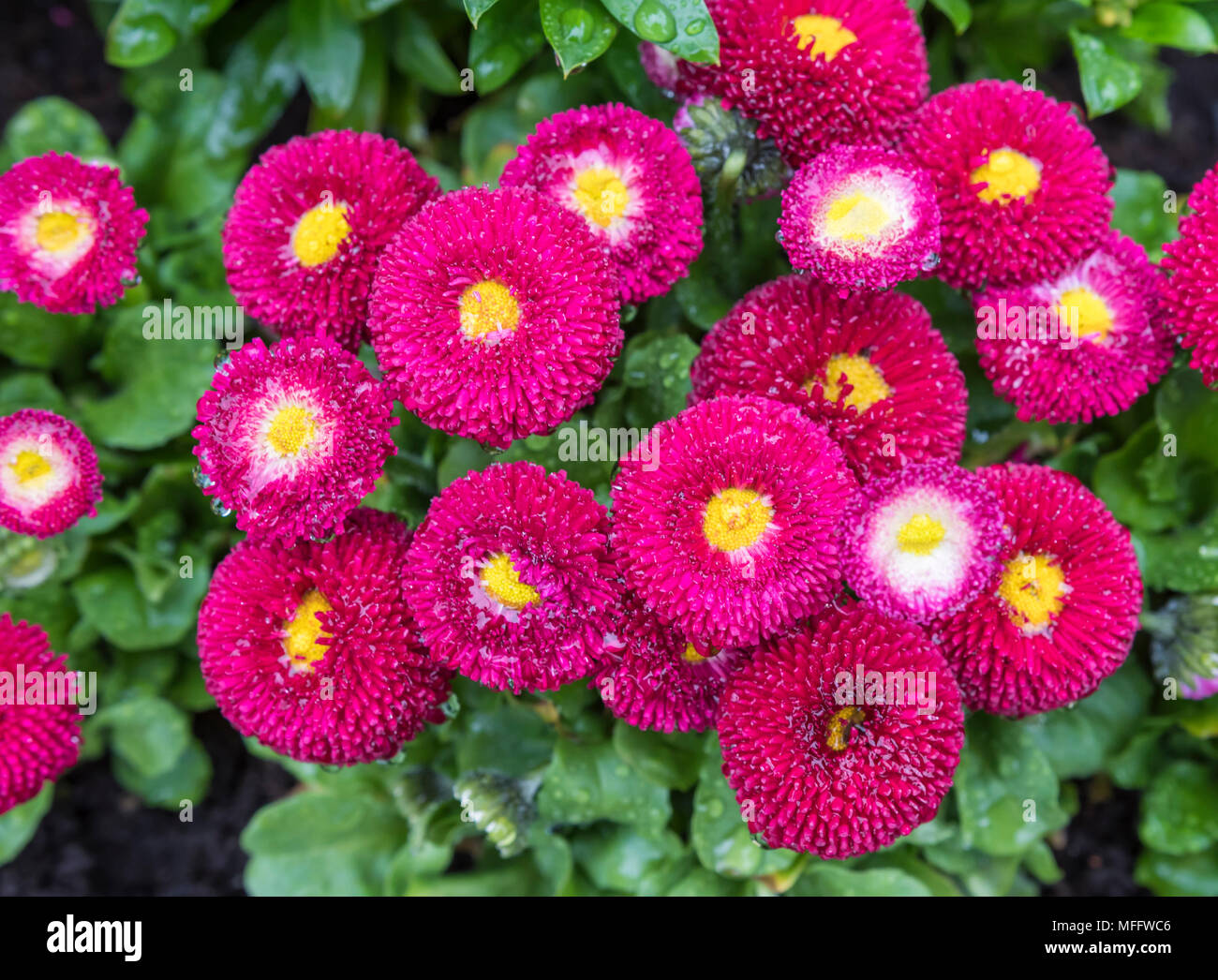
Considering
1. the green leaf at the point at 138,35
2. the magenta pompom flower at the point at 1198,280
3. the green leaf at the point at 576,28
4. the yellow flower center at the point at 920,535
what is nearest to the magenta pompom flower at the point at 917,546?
the yellow flower center at the point at 920,535

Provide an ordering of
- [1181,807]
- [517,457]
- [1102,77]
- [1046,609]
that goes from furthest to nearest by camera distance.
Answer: [1181,807] < [1102,77] < [517,457] < [1046,609]

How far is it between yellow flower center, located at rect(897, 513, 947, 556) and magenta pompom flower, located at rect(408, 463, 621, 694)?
1.15ft

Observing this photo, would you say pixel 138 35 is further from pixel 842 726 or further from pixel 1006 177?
pixel 842 726

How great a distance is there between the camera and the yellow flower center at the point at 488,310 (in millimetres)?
1115

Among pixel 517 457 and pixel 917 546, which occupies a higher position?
pixel 517 457

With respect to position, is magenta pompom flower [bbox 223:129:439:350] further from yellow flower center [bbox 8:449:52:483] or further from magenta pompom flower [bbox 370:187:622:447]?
yellow flower center [bbox 8:449:52:483]

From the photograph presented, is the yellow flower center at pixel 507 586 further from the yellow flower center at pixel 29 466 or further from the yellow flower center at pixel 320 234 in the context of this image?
the yellow flower center at pixel 29 466

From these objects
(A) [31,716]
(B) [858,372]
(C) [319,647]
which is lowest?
(A) [31,716]

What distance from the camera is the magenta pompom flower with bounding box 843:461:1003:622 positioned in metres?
1.16

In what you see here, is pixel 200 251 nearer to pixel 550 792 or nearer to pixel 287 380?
pixel 287 380

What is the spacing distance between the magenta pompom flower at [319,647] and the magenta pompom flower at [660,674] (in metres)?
0.24

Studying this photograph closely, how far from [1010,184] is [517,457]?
30.3 inches

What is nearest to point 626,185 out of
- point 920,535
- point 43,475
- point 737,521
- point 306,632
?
point 737,521

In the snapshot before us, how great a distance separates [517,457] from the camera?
56.9 inches
